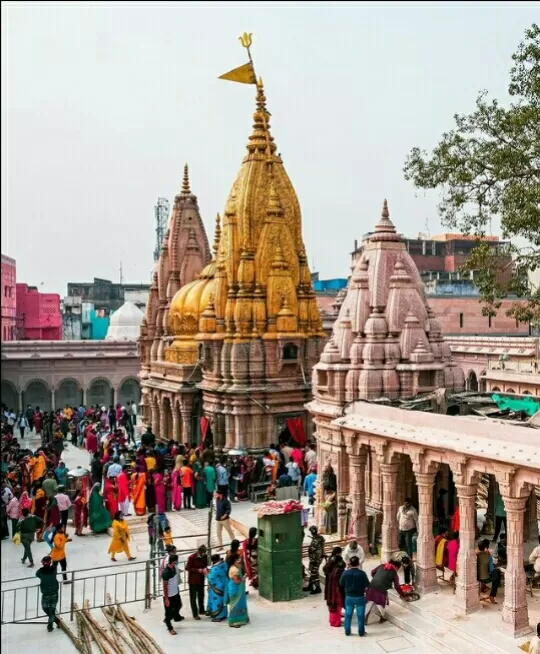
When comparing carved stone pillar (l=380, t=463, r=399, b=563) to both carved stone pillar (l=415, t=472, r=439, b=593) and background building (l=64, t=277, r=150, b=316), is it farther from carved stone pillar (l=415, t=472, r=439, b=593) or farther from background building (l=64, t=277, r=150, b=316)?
background building (l=64, t=277, r=150, b=316)

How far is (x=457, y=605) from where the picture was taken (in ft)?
34.8

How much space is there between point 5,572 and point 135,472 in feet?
16.7

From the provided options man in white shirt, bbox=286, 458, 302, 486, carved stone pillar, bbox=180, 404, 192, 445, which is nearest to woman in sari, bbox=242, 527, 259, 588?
man in white shirt, bbox=286, 458, 302, 486

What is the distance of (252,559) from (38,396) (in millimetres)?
32345

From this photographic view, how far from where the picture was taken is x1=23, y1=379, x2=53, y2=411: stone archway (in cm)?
4141

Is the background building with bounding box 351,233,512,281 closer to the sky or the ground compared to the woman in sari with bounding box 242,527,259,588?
closer to the sky

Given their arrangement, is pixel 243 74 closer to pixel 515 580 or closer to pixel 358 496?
pixel 358 496

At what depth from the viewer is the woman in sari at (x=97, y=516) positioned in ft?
51.0

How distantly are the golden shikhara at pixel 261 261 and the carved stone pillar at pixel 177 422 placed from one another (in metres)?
2.68

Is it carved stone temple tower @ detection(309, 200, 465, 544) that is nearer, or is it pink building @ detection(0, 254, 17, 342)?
carved stone temple tower @ detection(309, 200, 465, 544)

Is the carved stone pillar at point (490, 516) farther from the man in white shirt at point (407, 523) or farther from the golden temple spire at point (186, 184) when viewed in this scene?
the golden temple spire at point (186, 184)

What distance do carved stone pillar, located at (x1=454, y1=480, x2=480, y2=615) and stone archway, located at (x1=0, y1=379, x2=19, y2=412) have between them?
1324 inches

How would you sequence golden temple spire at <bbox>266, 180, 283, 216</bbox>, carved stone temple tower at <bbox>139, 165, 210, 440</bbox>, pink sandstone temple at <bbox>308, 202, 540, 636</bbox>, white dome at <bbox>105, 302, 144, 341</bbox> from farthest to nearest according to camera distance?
white dome at <bbox>105, 302, 144, 341</bbox>, carved stone temple tower at <bbox>139, 165, 210, 440</bbox>, golden temple spire at <bbox>266, 180, 283, 216</bbox>, pink sandstone temple at <bbox>308, 202, 540, 636</bbox>

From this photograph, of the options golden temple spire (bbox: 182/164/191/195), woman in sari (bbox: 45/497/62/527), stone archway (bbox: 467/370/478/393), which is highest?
golden temple spire (bbox: 182/164/191/195)
